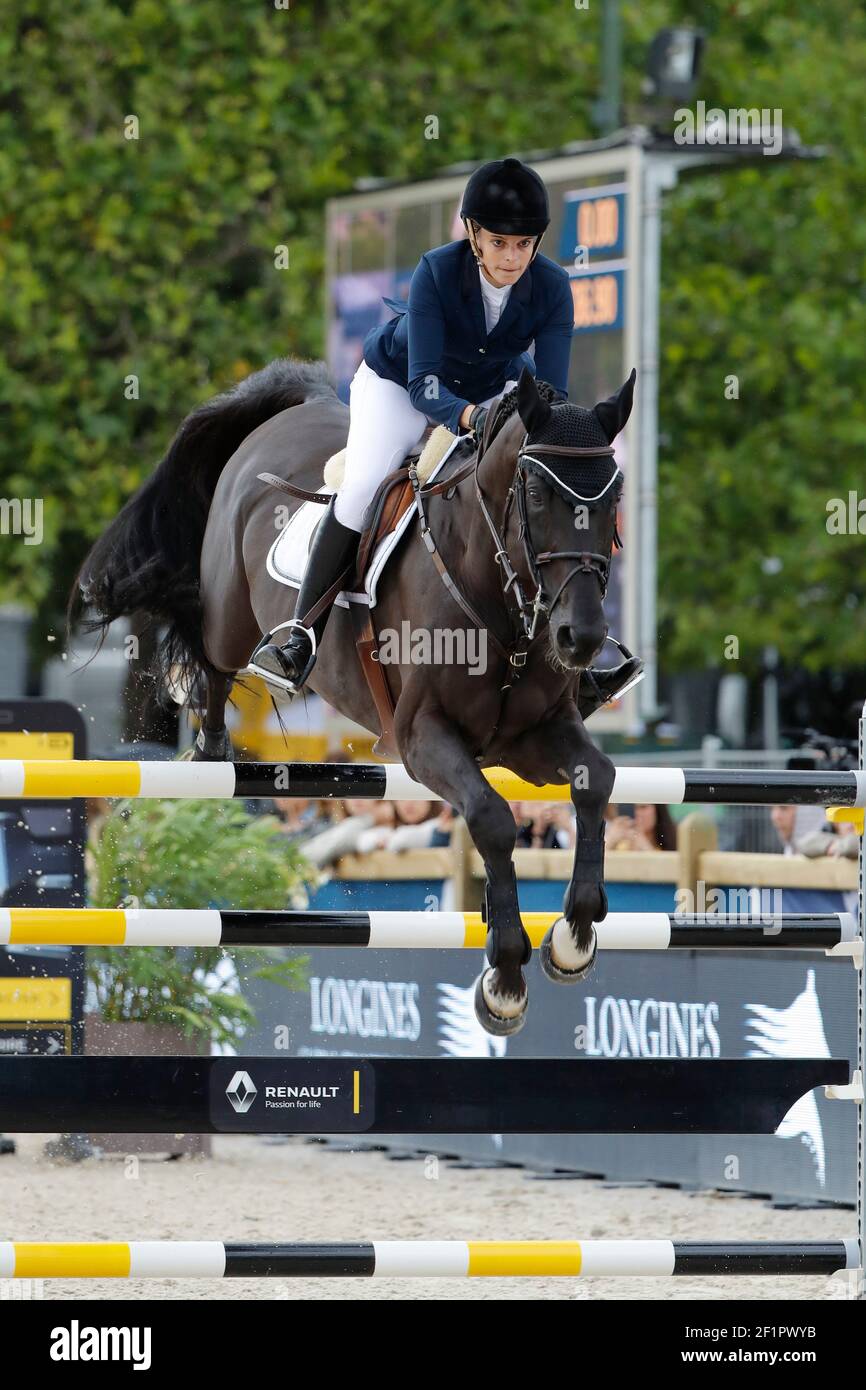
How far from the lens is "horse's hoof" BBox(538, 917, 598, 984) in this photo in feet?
14.6

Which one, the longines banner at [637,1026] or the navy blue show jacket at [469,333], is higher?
the navy blue show jacket at [469,333]

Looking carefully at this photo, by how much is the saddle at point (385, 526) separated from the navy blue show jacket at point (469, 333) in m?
0.08

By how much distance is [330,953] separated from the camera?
25.1ft

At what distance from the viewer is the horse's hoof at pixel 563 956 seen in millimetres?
4445

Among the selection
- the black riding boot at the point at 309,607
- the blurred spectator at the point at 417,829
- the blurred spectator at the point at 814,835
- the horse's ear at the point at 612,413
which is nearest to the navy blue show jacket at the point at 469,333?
the horse's ear at the point at 612,413

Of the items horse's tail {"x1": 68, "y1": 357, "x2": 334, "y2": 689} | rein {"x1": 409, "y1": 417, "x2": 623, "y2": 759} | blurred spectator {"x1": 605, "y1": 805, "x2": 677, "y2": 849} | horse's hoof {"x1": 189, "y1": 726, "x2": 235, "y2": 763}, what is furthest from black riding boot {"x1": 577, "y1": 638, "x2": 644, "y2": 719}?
blurred spectator {"x1": 605, "y1": 805, "x2": 677, "y2": 849}

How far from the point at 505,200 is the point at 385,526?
2.91 ft

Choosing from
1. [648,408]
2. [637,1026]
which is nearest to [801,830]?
[637,1026]

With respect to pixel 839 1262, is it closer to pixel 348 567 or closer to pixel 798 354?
pixel 348 567

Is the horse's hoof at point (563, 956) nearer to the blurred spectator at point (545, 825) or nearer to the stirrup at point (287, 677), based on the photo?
the stirrup at point (287, 677)

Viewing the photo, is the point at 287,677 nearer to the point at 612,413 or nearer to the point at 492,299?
the point at 492,299

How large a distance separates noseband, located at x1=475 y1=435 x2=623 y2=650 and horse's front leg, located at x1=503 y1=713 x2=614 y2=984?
329mm

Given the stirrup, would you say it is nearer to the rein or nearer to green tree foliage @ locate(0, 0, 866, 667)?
the rein
